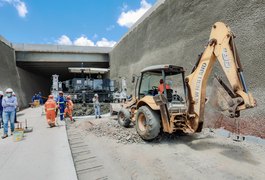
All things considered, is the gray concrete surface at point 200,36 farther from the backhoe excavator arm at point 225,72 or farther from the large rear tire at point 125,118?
the large rear tire at point 125,118

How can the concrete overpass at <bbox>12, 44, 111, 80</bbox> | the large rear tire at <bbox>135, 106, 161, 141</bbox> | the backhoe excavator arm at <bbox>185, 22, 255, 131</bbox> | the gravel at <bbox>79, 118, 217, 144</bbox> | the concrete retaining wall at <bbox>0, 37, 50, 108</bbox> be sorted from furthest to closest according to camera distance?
the concrete overpass at <bbox>12, 44, 111, 80</bbox>, the concrete retaining wall at <bbox>0, 37, 50, 108</bbox>, the gravel at <bbox>79, 118, 217, 144</bbox>, the large rear tire at <bbox>135, 106, 161, 141</bbox>, the backhoe excavator arm at <bbox>185, 22, 255, 131</bbox>

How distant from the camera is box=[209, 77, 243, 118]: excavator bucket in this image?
12.1 ft

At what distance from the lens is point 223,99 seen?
4625 mm

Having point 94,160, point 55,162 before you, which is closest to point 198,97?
point 94,160

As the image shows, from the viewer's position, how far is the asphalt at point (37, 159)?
3215mm

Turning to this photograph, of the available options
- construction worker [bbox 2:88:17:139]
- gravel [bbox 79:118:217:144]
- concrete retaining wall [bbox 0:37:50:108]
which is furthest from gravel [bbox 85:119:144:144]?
concrete retaining wall [bbox 0:37:50:108]

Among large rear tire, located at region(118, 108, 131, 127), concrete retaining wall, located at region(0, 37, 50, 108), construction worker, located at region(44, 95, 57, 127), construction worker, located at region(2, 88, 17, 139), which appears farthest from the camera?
concrete retaining wall, located at region(0, 37, 50, 108)

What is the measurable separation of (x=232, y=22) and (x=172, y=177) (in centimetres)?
572

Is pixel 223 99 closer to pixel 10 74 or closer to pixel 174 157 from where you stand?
pixel 174 157

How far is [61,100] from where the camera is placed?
9.13 meters

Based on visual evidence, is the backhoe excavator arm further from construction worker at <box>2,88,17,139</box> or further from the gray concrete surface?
construction worker at <box>2,88,17,139</box>

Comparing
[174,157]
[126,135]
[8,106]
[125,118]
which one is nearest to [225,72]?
[174,157]

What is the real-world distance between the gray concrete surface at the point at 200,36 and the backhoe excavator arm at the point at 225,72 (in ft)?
6.60

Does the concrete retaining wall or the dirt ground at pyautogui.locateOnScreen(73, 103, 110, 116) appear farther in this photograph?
the concrete retaining wall
